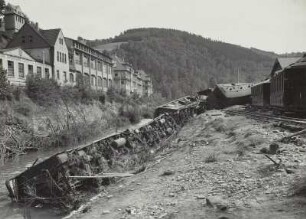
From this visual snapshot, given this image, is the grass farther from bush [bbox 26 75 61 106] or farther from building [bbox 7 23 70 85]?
building [bbox 7 23 70 85]

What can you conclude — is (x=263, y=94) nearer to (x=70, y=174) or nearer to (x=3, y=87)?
(x=70, y=174)

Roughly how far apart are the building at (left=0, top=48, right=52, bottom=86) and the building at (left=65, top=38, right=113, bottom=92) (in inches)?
398

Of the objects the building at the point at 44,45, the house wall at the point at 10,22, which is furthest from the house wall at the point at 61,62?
the house wall at the point at 10,22

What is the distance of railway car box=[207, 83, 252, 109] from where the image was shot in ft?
115

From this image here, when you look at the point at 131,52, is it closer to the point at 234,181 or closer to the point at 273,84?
the point at 273,84

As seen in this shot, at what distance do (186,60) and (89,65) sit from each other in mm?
124031

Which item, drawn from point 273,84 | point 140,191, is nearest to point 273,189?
point 140,191

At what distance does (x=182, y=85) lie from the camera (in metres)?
147

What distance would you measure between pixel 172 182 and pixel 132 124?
A: 132ft

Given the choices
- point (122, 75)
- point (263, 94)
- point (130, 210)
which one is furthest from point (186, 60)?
point (130, 210)

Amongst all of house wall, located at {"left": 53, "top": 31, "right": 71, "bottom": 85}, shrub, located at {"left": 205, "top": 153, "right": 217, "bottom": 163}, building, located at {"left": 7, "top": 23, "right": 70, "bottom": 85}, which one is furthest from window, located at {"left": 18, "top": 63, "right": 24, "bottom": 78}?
shrub, located at {"left": 205, "top": 153, "right": 217, "bottom": 163}

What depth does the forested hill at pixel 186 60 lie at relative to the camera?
152 metres

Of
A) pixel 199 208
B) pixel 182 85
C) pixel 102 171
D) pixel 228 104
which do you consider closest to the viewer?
pixel 199 208

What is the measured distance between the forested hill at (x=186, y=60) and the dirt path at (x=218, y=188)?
421ft
